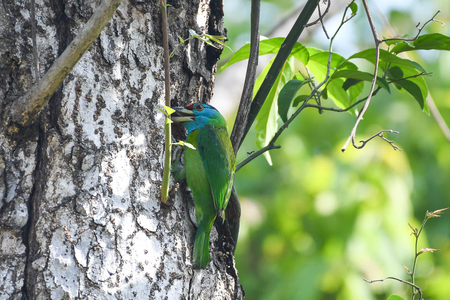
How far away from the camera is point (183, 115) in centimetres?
211

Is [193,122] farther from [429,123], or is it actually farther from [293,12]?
[429,123]

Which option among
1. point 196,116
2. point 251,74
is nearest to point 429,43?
Result: point 251,74

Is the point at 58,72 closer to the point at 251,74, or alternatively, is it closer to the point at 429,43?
the point at 251,74

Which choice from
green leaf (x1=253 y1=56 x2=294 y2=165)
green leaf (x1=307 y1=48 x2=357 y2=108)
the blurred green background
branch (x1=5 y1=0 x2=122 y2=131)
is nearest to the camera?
branch (x1=5 y1=0 x2=122 y2=131)

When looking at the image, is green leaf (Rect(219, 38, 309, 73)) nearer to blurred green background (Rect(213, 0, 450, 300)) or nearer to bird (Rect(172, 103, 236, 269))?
bird (Rect(172, 103, 236, 269))

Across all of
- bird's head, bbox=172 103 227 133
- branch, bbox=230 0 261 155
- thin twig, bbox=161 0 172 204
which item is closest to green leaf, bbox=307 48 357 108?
branch, bbox=230 0 261 155

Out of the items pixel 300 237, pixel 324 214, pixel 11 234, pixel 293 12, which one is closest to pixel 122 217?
pixel 11 234

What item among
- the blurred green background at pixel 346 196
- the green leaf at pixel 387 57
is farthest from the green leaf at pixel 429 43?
the blurred green background at pixel 346 196

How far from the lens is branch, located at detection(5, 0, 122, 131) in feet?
4.12

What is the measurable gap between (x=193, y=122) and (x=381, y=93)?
22.4 ft

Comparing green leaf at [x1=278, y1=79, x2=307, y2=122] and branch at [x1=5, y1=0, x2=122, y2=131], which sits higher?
green leaf at [x1=278, y1=79, x2=307, y2=122]

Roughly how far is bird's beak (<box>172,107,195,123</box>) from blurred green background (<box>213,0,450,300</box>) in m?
2.57

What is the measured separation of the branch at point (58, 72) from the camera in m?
1.26

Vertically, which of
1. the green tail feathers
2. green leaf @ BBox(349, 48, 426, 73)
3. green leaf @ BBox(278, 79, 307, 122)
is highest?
green leaf @ BBox(349, 48, 426, 73)
